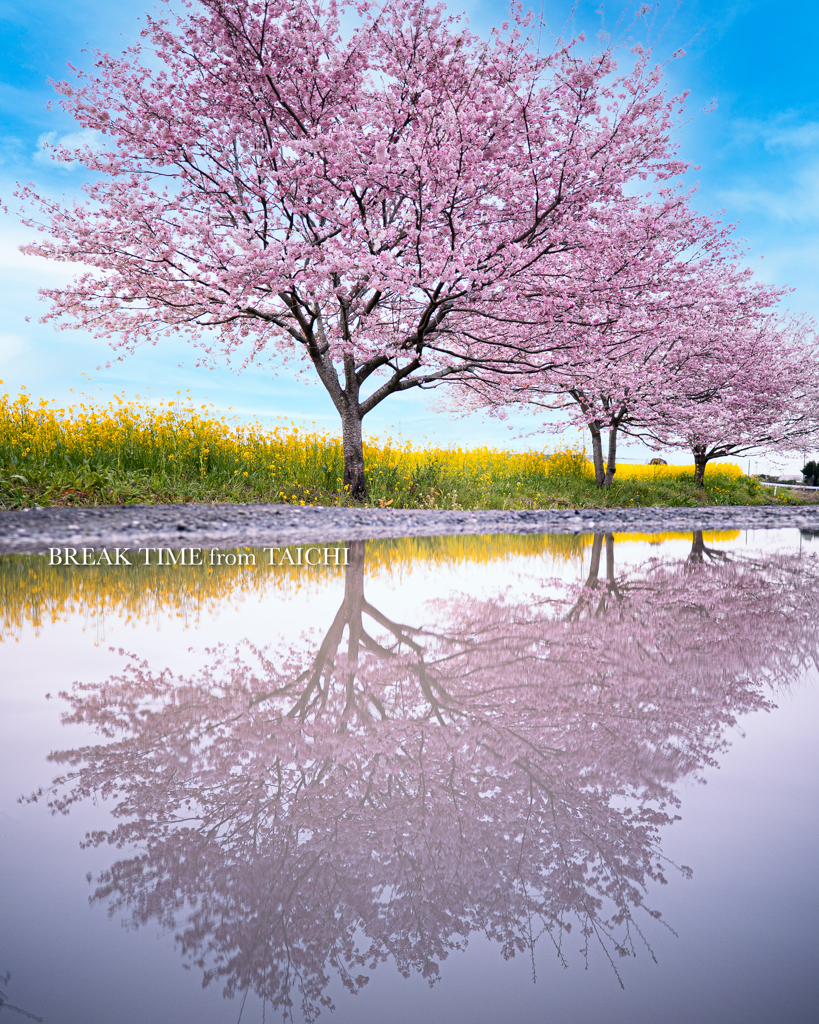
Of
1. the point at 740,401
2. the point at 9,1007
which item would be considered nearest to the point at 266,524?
the point at 9,1007

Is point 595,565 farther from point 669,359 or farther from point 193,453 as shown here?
point 669,359

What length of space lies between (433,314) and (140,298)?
6392 mm

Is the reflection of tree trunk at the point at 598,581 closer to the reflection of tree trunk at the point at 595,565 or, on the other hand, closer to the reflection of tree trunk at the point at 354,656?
the reflection of tree trunk at the point at 595,565

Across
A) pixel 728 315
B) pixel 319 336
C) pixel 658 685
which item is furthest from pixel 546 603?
pixel 728 315

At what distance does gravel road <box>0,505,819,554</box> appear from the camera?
797 cm

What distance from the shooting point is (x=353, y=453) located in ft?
49.3

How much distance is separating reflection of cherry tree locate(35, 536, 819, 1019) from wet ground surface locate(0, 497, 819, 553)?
5.42m


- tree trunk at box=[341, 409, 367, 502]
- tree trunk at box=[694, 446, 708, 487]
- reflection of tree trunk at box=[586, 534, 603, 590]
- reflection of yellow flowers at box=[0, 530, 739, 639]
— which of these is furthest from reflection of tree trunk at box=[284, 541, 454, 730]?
tree trunk at box=[694, 446, 708, 487]

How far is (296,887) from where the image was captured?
150 cm

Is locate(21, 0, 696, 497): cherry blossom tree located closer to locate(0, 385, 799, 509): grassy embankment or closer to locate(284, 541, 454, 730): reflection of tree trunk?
locate(0, 385, 799, 509): grassy embankment

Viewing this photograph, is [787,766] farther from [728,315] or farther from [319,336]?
[728,315]

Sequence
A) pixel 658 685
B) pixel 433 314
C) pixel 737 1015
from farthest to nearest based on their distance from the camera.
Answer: pixel 433 314 < pixel 658 685 < pixel 737 1015

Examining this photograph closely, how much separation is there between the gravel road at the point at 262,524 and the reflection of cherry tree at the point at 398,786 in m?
5.26

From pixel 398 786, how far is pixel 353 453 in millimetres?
13329
